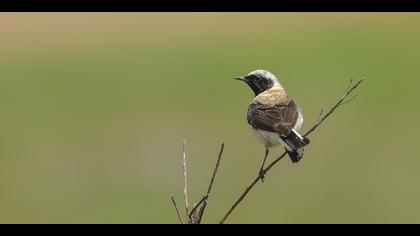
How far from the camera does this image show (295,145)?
634cm

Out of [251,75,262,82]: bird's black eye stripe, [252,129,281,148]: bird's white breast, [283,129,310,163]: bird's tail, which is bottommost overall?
[283,129,310,163]: bird's tail

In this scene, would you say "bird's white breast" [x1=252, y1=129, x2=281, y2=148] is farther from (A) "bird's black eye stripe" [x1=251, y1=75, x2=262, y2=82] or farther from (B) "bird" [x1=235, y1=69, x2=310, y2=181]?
(A) "bird's black eye stripe" [x1=251, y1=75, x2=262, y2=82]

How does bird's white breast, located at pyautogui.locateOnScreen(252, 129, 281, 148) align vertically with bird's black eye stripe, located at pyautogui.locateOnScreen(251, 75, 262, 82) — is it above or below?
below

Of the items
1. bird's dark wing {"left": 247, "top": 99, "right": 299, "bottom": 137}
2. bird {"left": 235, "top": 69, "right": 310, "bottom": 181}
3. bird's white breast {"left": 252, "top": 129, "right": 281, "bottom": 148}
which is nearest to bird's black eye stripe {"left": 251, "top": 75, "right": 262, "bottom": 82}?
bird {"left": 235, "top": 69, "right": 310, "bottom": 181}

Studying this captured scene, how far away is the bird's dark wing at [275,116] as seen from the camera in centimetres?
694

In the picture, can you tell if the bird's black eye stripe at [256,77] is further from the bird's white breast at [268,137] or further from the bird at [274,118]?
the bird's white breast at [268,137]

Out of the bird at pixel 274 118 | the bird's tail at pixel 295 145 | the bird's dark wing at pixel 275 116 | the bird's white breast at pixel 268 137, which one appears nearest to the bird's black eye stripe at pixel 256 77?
the bird at pixel 274 118

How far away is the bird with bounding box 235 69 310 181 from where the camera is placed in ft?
21.2

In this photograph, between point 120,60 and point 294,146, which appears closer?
point 294,146

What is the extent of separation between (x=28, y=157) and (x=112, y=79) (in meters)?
7.75

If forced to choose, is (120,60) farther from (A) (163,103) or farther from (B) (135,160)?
(B) (135,160)

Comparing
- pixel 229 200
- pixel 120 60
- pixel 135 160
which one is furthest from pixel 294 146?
pixel 120 60

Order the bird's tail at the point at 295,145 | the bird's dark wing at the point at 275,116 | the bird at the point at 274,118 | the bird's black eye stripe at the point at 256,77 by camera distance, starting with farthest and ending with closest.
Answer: the bird's black eye stripe at the point at 256,77, the bird's dark wing at the point at 275,116, the bird at the point at 274,118, the bird's tail at the point at 295,145

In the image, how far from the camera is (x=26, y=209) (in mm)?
18344
